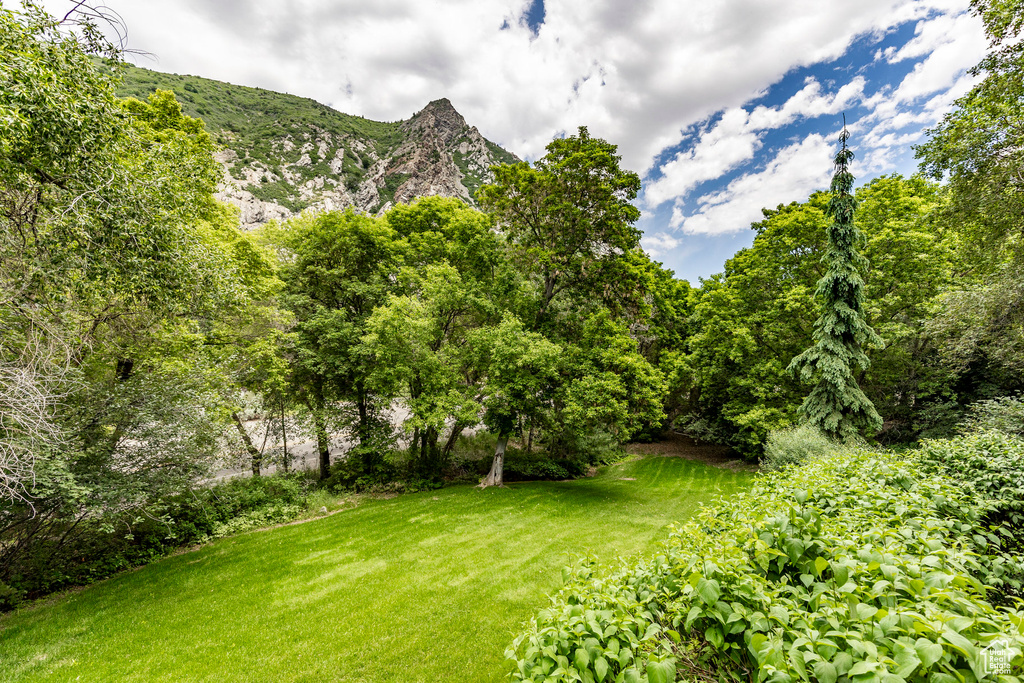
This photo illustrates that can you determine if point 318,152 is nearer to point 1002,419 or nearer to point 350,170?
point 350,170

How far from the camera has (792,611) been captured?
5.64 ft

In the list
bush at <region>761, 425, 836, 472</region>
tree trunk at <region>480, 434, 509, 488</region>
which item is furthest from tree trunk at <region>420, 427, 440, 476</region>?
bush at <region>761, 425, 836, 472</region>

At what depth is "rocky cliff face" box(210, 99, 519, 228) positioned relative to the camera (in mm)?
65875

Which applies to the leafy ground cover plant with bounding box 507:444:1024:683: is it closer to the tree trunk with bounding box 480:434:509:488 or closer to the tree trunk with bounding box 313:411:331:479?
the tree trunk with bounding box 480:434:509:488

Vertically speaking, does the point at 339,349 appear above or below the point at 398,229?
below

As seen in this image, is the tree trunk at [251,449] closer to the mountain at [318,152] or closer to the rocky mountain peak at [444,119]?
the mountain at [318,152]

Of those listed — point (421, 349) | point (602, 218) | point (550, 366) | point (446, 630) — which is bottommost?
point (446, 630)

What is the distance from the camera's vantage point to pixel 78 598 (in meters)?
7.20

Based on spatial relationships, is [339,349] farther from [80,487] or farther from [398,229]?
[80,487]

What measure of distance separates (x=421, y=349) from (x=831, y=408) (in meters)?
14.7

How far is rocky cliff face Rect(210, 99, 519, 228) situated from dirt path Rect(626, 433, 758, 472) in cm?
5418

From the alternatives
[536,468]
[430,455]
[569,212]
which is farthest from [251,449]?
[569,212]

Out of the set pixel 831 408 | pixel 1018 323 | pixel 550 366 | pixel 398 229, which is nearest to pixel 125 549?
pixel 550 366

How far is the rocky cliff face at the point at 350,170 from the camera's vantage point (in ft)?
216
